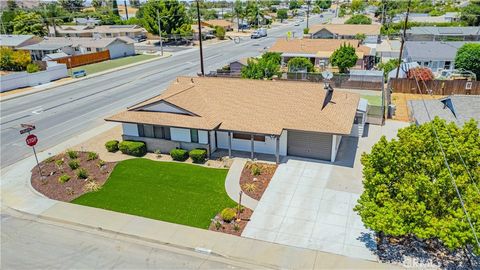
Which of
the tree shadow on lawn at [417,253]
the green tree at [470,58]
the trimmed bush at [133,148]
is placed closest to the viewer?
the tree shadow on lawn at [417,253]

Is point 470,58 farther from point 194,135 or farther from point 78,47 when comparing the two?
point 78,47

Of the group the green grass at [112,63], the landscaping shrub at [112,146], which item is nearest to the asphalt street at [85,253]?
the landscaping shrub at [112,146]

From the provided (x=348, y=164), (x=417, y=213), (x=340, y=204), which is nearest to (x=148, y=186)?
(x=340, y=204)

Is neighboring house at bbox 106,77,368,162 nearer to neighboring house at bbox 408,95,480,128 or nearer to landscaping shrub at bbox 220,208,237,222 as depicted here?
neighboring house at bbox 408,95,480,128

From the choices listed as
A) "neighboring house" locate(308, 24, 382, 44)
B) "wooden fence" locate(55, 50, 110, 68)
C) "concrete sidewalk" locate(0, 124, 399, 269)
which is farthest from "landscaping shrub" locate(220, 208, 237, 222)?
"neighboring house" locate(308, 24, 382, 44)

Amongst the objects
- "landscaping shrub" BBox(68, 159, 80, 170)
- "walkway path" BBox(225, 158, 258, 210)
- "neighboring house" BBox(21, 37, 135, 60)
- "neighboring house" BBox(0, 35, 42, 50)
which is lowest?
"walkway path" BBox(225, 158, 258, 210)

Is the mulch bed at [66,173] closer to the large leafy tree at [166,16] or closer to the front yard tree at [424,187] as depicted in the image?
the front yard tree at [424,187]
